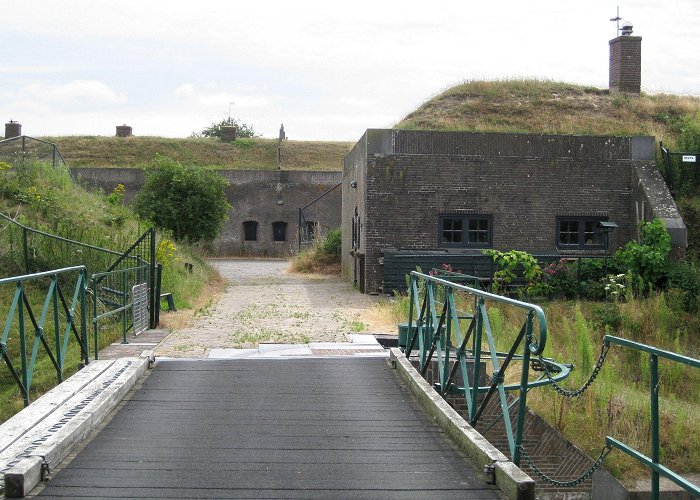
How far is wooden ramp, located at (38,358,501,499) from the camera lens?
566cm

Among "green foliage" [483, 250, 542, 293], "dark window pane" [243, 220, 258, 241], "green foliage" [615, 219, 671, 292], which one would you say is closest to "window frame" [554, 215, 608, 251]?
"green foliage" [615, 219, 671, 292]

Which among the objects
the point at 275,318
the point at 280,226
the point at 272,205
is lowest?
the point at 275,318

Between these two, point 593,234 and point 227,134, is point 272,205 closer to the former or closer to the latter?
point 227,134

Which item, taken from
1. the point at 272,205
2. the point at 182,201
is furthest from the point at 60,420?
the point at 272,205

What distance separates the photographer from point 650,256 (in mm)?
21359

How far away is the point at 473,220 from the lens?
74.1ft

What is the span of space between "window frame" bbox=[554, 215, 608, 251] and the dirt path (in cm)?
525

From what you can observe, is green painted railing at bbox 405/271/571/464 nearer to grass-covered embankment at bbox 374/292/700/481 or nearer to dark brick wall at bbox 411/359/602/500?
dark brick wall at bbox 411/359/602/500

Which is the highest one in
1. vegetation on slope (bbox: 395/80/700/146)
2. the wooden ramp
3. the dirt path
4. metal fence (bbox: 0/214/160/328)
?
vegetation on slope (bbox: 395/80/700/146)

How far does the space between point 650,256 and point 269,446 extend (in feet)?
54.7

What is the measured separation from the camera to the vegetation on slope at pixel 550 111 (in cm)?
2466

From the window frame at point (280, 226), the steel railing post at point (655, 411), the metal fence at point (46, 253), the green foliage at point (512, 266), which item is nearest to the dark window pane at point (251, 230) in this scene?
the window frame at point (280, 226)

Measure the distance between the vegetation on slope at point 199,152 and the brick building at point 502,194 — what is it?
26772 millimetres

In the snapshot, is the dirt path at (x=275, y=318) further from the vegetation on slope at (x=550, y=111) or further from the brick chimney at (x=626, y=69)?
the brick chimney at (x=626, y=69)
